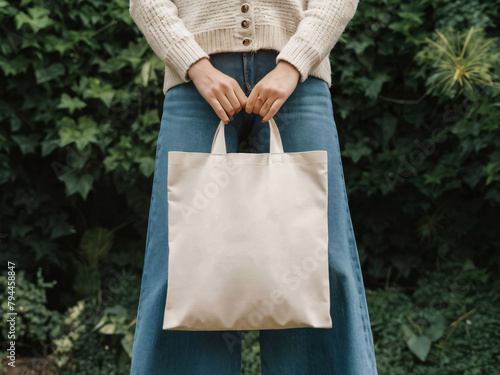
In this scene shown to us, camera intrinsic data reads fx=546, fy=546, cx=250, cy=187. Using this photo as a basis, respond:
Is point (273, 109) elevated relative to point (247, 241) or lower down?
elevated

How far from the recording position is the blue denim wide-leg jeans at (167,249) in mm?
1244

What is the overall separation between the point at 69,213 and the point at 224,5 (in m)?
1.91

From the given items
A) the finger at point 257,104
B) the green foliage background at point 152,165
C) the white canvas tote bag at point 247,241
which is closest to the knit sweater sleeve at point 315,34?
the finger at point 257,104

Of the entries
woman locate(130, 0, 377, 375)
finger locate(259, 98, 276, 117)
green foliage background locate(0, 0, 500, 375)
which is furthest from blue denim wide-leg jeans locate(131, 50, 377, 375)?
green foliage background locate(0, 0, 500, 375)

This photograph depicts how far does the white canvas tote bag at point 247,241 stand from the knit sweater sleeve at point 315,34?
0.71 feet

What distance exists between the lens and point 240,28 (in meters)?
1.26

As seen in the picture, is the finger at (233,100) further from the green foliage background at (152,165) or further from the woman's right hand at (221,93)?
the green foliage background at (152,165)

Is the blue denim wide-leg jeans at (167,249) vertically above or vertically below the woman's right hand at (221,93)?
below

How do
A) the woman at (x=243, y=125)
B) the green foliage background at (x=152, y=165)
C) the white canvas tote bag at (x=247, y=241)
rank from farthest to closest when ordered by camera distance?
the green foliage background at (x=152, y=165)
the woman at (x=243, y=125)
the white canvas tote bag at (x=247, y=241)

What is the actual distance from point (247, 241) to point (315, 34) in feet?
1.62

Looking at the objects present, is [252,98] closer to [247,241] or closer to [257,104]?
[257,104]

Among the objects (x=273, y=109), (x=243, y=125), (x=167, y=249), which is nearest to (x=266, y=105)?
(x=273, y=109)

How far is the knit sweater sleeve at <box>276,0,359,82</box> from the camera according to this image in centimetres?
Result: 121

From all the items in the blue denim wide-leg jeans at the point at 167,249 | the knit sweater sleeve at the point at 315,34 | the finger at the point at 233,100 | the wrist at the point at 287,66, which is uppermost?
the knit sweater sleeve at the point at 315,34
